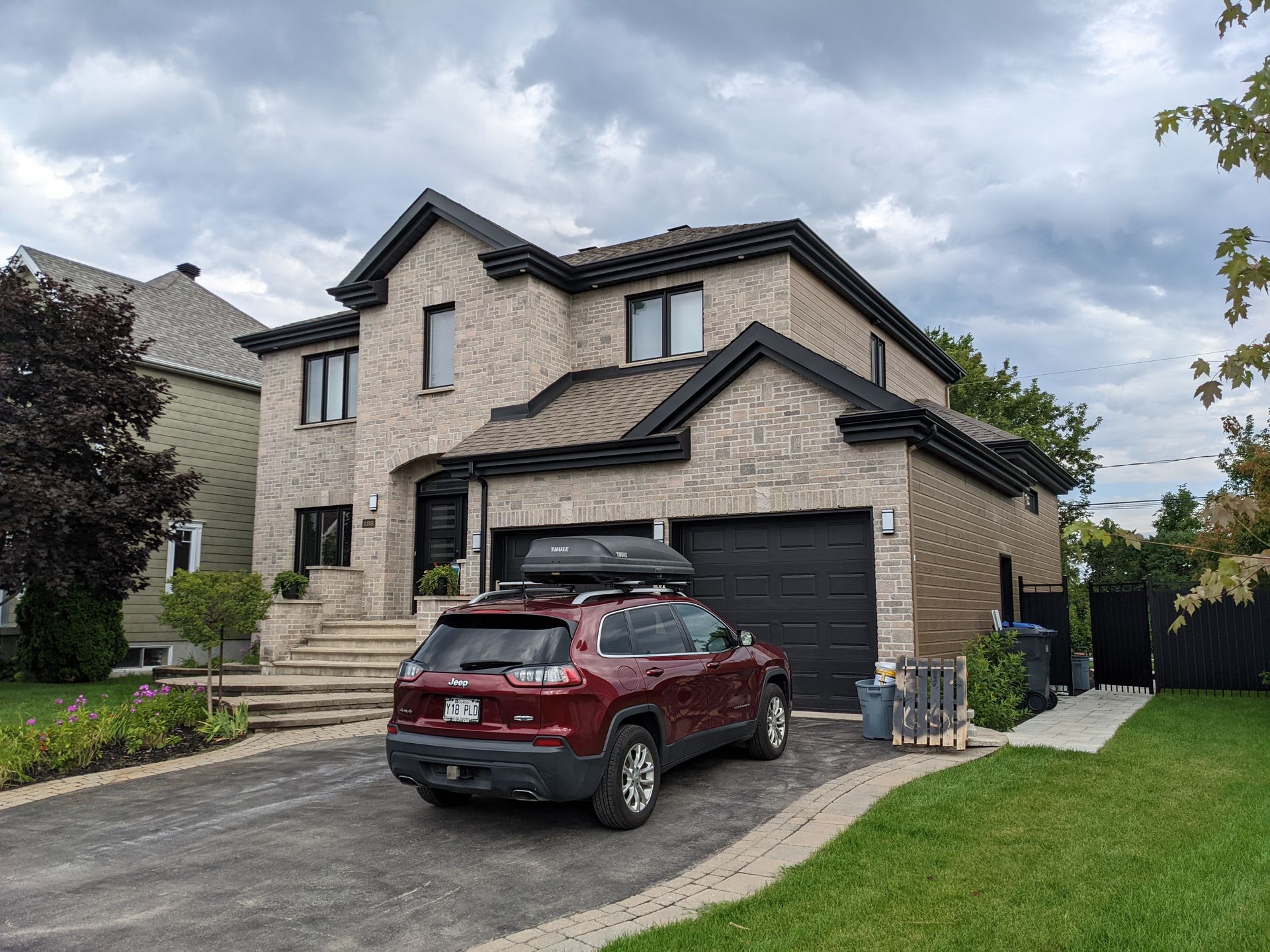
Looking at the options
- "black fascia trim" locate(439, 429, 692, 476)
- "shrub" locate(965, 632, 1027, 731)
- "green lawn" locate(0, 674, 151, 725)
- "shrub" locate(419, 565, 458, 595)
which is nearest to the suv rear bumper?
"shrub" locate(965, 632, 1027, 731)

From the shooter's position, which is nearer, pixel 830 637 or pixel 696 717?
pixel 696 717

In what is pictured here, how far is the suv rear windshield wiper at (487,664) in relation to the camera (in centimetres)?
670

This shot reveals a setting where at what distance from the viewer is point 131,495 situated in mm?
14742

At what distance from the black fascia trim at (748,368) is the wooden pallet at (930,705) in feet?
11.4

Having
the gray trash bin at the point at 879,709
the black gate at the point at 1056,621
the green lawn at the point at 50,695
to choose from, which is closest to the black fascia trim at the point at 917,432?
the gray trash bin at the point at 879,709

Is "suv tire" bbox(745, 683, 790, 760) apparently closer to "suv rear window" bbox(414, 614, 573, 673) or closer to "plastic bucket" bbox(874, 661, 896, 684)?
"plastic bucket" bbox(874, 661, 896, 684)

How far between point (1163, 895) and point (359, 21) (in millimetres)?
12961

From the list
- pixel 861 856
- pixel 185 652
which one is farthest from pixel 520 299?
pixel 861 856

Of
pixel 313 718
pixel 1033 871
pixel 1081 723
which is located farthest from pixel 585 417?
pixel 1033 871

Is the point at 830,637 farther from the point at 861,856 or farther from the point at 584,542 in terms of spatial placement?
the point at 861,856

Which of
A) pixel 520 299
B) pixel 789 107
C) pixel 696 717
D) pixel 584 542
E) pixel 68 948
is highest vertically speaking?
pixel 789 107

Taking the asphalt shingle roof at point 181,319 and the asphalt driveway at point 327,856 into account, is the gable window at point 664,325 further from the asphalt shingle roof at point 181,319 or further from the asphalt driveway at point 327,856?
the asphalt shingle roof at point 181,319

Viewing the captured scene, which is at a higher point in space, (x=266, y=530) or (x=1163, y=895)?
(x=266, y=530)

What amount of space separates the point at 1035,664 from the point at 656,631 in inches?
320
